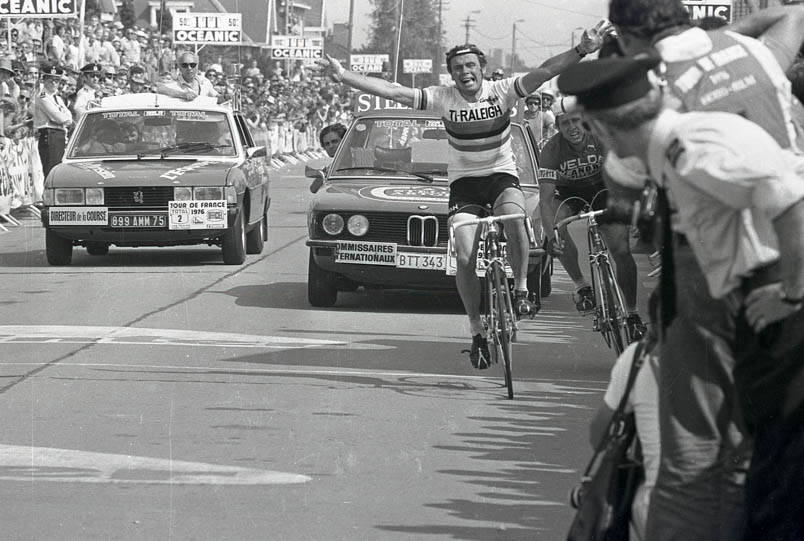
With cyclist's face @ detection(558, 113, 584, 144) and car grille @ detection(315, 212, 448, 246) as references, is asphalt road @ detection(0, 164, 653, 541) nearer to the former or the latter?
car grille @ detection(315, 212, 448, 246)

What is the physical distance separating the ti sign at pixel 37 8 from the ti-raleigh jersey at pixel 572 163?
15439 mm

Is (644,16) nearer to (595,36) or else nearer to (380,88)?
(595,36)

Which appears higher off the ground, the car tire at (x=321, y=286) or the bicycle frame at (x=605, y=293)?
the bicycle frame at (x=605, y=293)

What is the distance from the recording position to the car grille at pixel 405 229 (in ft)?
40.6

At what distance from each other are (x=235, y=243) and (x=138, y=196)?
111 centimetres

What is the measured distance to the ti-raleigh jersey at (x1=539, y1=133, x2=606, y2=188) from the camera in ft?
32.3

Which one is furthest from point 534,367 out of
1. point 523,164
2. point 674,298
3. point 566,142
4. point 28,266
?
point 28,266

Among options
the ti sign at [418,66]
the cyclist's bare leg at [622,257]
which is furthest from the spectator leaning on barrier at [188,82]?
the ti sign at [418,66]

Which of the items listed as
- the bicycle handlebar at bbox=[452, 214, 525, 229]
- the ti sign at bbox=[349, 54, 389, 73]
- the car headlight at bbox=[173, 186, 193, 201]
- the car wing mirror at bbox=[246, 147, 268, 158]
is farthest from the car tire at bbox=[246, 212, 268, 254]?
the ti sign at bbox=[349, 54, 389, 73]

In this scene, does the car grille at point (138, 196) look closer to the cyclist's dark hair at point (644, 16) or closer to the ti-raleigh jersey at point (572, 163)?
the ti-raleigh jersey at point (572, 163)

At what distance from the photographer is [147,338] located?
35.4 ft

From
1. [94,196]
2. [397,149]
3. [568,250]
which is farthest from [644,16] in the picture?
[94,196]

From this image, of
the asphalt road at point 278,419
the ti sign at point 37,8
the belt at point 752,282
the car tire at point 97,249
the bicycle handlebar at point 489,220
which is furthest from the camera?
the ti sign at point 37,8

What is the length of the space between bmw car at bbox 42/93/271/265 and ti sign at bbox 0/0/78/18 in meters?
7.09
